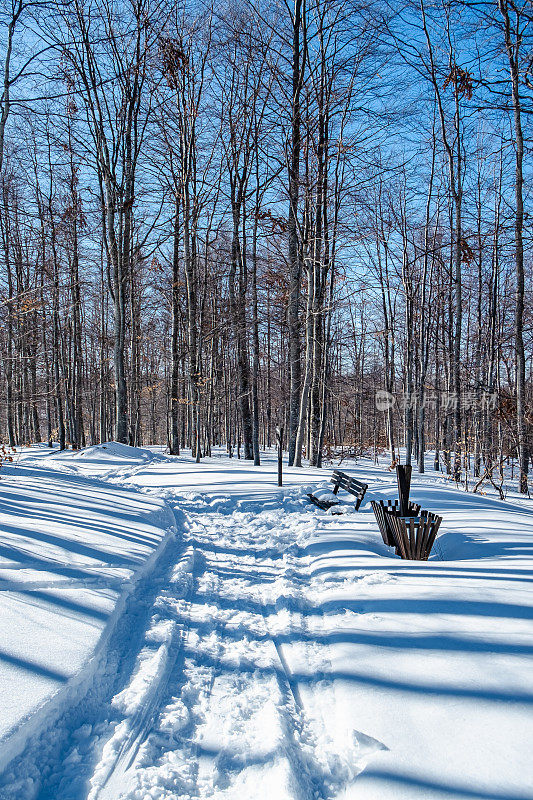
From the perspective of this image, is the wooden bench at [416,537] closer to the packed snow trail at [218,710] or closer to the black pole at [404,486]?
the black pole at [404,486]

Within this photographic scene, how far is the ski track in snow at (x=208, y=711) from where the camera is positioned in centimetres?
217

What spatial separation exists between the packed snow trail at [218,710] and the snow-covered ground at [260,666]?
0.5 inches

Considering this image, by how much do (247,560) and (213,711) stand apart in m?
2.80

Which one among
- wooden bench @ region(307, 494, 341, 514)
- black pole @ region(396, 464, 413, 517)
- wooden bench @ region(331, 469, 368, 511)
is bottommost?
wooden bench @ region(307, 494, 341, 514)

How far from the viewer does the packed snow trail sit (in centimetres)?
218

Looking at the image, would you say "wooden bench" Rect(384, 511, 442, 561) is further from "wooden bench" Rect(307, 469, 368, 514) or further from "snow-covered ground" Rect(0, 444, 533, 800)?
"wooden bench" Rect(307, 469, 368, 514)

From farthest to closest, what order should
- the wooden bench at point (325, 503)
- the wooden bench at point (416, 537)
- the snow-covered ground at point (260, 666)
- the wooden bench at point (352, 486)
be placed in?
the wooden bench at point (325, 503)
the wooden bench at point (352, 486)
the wooden bench at point (416, 537)
the snow-covered ground at point (260, 666)

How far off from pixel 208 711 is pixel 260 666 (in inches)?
23.2

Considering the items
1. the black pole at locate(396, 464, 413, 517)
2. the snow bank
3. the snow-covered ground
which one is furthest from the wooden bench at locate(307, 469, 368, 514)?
the snow bank

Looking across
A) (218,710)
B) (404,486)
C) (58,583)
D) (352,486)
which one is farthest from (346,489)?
(218,710)

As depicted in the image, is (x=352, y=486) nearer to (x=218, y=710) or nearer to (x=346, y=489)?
(x=346, y=489)

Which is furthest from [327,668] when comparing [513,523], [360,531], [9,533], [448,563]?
[513,523]

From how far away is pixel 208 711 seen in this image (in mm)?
2730

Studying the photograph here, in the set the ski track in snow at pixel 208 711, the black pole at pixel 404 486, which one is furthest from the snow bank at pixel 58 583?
the black pole at pixel 404 486
